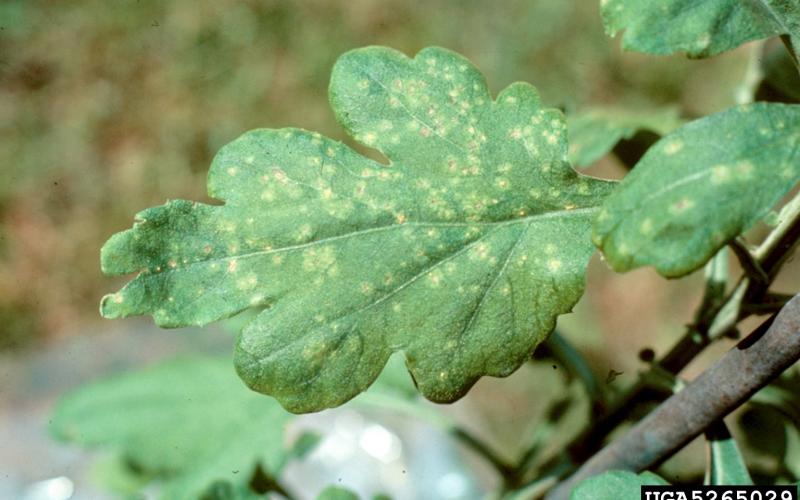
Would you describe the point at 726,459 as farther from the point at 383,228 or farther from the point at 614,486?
the point at 383,228

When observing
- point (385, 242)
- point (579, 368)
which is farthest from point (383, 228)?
point (579, 368)

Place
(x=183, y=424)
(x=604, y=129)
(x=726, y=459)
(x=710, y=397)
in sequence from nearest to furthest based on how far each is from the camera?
(x=710, y=397), (x=726, y=459), (x=604, y=129), (x=183, y=424)

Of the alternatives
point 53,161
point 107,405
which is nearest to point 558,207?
point 107,405

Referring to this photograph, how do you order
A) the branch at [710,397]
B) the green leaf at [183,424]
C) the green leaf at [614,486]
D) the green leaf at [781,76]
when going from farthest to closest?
the green leaf at [183,424] → the green leaf at [781,76] → the green leaf at [614,486] → the branch at [710,397]

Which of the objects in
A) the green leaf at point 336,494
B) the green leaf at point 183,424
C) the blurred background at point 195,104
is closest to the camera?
the green leaf at point 336,494

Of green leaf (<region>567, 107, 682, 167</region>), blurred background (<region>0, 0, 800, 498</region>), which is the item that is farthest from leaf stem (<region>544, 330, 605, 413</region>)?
blurred background (<region>0, 0, 800, 498</region>)

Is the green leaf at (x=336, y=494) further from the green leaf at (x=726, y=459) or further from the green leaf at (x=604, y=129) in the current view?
the green leaf at (x=604, y=129)

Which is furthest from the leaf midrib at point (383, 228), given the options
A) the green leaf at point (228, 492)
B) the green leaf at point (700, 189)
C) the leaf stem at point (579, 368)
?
the green leaf at point (228, 492)
